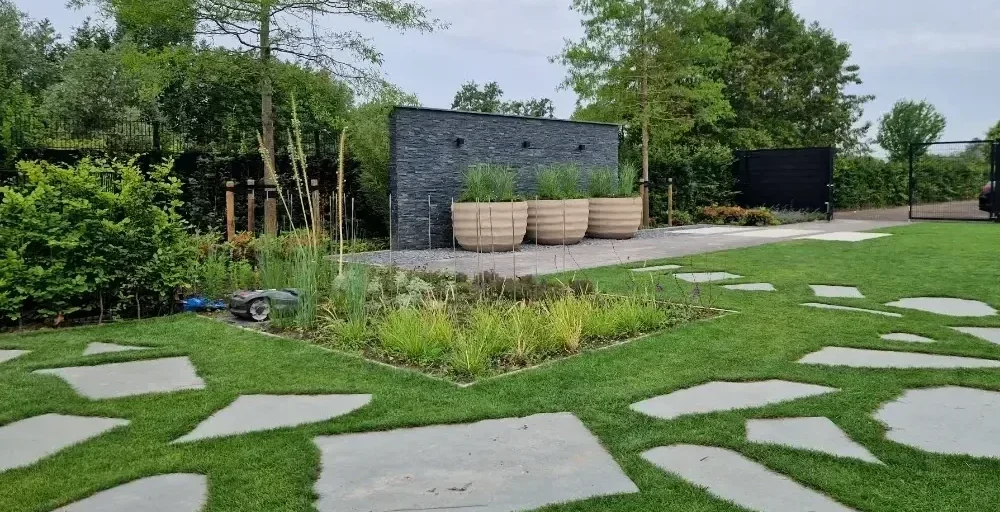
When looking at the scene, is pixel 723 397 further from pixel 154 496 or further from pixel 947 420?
pixel 154 496

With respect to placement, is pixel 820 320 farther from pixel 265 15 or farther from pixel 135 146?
pixel 135 146

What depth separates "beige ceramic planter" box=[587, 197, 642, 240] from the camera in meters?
11.5

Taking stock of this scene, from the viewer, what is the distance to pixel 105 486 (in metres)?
2.10

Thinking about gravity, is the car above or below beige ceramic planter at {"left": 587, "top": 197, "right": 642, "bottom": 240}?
below

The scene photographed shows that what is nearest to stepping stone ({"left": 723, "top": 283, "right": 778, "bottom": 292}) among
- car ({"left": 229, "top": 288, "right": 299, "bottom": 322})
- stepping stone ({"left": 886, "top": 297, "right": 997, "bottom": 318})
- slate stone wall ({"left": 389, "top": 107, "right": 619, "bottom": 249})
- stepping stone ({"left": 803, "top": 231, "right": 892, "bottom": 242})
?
stepping stone ({"left": 886, "top": 297, "right": 997, "bottom": 318})

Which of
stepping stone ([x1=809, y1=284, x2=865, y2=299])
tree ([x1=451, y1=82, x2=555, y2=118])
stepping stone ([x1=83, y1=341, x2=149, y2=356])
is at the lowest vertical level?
stepping stone ([x1=83, y1=341, x2=149, y2=356])

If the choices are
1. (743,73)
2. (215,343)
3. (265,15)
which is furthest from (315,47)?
(743,73)

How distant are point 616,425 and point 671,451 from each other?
295 millimetres

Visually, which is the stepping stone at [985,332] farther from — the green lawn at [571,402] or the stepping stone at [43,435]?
the stepping stone at [43,435]

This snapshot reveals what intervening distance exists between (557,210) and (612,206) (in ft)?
4.30

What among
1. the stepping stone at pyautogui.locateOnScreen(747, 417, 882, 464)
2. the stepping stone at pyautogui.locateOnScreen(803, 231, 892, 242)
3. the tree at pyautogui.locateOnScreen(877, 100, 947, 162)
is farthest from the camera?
the tree at pyautogui.locateOnScreen(877, 100, 947, 162)

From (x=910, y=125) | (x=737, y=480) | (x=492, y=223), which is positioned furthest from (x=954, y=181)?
(x=737, y=480)

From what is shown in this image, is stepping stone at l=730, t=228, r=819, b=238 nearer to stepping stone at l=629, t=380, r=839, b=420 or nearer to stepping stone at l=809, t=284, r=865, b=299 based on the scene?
stepping stone at l=809, t=284, r=865, b=299

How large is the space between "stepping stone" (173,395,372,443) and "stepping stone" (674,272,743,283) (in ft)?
13.7
